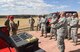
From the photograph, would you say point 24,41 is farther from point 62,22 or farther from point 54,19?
point 54,19

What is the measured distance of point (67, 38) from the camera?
15523 millimetres

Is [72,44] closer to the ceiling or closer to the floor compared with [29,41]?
closer to the floor

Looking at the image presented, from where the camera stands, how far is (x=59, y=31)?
9852mm

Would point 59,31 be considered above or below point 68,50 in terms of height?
above

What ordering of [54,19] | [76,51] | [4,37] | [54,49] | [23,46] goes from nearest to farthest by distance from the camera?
[4,37] → [23,46] → [76,51] → [54,49] → [54,19]

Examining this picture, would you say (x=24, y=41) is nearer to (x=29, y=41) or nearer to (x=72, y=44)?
(x=29, y=41)

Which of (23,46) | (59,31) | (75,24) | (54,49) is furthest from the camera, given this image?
(75,24)

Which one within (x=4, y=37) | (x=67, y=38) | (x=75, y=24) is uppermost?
(x=4, y=37)

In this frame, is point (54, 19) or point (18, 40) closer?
point (18, 40)

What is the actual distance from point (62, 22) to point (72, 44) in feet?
11.5

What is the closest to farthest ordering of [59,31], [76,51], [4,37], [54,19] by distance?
1. [4,37]
2. [59,31]
3. [76,51]
4. [54,19]

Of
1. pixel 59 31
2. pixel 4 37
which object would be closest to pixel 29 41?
pixel 4 37

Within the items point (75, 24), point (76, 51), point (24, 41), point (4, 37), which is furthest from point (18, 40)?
point (75, 24)

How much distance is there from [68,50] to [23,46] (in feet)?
19.6
